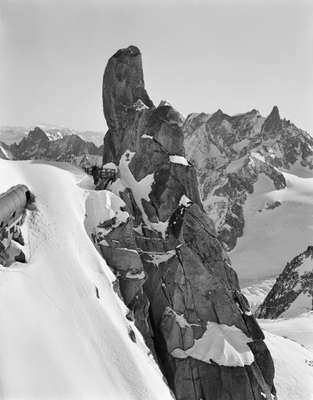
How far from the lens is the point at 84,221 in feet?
145

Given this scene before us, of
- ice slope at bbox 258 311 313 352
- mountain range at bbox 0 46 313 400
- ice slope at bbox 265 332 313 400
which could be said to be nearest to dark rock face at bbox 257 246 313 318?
ice slope at bbox 258 311 313 352

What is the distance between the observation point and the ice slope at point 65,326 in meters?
27.3

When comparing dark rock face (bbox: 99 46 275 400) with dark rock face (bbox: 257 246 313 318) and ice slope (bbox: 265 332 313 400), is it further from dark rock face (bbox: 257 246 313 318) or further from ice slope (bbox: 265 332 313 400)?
dark rock face (bbox: 257 246 313 318)

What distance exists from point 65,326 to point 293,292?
107102 millimetres

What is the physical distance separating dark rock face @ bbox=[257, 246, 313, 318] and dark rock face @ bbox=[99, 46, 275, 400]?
79.4 m

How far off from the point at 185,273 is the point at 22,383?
910 inches

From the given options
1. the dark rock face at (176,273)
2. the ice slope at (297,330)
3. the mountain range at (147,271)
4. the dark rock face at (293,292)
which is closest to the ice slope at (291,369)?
the mountain range at (147,271)

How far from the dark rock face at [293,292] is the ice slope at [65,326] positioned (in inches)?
3626

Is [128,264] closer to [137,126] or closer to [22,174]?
[22,174]

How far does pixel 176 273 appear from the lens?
46.7 meters

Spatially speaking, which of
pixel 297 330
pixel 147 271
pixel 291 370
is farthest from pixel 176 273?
pixel 297 330

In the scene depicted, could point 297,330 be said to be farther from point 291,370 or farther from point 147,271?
point 147,271

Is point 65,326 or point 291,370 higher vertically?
point 65,326

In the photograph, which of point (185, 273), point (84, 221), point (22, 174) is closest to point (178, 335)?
point (185, 273)
